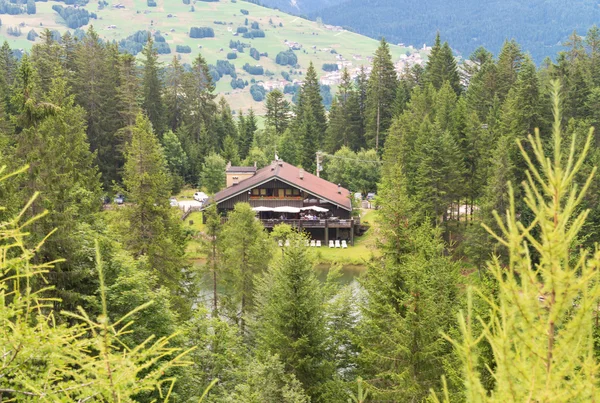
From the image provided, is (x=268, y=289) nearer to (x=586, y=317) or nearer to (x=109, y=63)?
(x=586, y=317)

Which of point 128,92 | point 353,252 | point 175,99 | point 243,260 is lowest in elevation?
point 353,252

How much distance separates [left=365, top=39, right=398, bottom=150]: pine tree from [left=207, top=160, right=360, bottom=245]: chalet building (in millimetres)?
19659

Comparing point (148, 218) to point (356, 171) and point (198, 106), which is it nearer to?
point (356, 171)

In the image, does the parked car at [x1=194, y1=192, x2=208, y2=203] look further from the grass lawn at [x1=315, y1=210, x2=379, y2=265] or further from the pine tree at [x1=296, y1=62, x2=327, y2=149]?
the pine tree at [x1=296, y1=62, x2=327, y2=149]

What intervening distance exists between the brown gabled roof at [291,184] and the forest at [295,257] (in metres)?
6.22

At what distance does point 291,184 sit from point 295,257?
32.2 m

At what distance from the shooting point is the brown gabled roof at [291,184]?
52281mm

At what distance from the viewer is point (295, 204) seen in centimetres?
5278

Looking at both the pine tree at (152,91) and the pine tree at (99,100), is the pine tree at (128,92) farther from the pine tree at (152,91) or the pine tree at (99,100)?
the pine tree at (152,91)

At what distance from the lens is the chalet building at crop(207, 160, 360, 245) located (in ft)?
168

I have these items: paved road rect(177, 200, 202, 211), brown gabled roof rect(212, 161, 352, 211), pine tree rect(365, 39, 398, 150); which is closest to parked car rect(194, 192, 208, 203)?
paved road rect(177, 200, 202, 211)

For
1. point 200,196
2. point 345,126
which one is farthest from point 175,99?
point 345,126

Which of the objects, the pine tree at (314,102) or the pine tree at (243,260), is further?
the pine tree at (314,102)

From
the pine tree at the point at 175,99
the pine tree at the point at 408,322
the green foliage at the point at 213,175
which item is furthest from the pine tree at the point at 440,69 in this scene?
the pine tree at the point at 408,322
